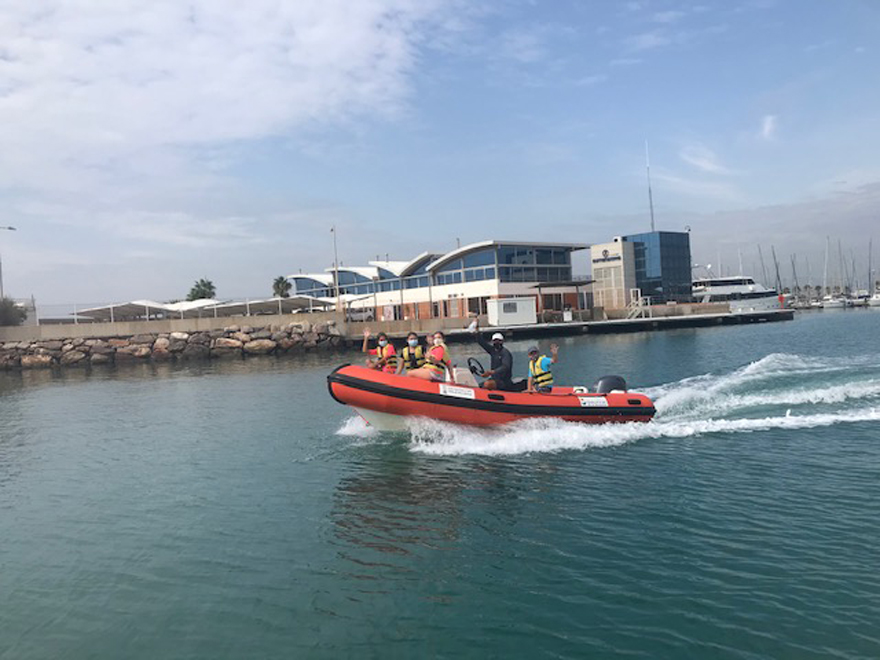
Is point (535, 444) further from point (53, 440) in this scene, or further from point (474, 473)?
point (53, 440)

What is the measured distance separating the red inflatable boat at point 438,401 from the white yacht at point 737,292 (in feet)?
218

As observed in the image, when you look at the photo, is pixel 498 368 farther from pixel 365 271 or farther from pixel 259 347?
pixel 365 271

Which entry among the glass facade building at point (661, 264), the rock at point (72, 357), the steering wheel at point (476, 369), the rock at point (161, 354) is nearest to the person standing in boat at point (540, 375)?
the steering wheel at point (476, 369)

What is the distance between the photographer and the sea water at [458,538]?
5.71m

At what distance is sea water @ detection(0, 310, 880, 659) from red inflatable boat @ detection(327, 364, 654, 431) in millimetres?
338

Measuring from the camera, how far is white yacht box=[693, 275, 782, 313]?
74.6m

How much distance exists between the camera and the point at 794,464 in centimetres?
1033

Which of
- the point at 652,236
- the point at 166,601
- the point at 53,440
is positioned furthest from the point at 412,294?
the point at 166,601

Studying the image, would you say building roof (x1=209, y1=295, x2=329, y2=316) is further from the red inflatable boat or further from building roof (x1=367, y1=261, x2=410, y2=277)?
the red inflatable boat

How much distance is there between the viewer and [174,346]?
142 feet

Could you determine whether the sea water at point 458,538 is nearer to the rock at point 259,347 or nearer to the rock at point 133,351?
the rock at point 259,347

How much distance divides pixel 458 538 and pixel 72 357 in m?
41.5

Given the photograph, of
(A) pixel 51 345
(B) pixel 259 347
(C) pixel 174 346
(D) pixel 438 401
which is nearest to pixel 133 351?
(C) pixel 174 346

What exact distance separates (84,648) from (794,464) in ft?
33.0
